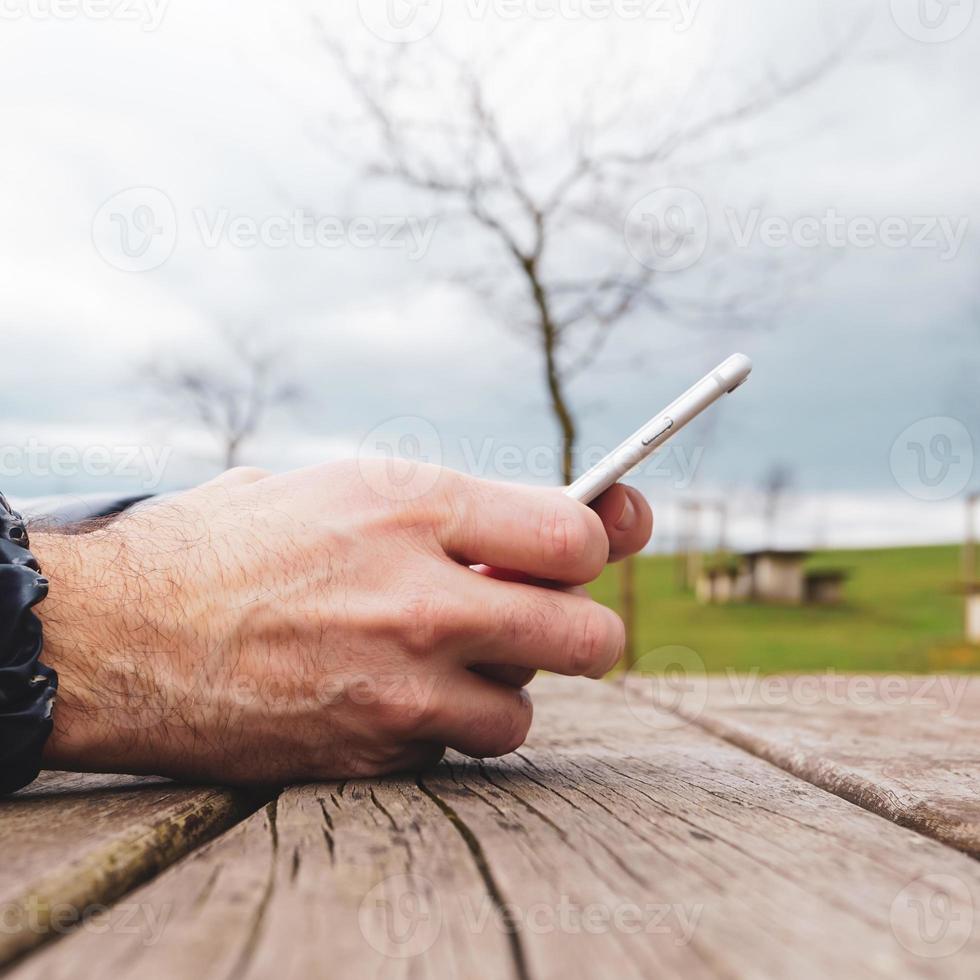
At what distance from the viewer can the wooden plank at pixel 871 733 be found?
26.3 inches

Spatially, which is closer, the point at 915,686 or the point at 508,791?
the point at 508,791

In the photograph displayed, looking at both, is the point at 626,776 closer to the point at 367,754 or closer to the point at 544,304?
the point at 367,754

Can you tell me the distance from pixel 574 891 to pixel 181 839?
0.85ft

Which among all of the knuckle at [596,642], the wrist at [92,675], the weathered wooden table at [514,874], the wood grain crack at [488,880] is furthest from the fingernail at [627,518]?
the wrist at [92,675]

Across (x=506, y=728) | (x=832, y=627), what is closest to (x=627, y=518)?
(x=506, y=728)

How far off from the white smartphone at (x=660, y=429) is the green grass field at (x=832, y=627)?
8.24 metres

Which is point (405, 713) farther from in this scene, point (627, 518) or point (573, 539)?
point (627, 518)

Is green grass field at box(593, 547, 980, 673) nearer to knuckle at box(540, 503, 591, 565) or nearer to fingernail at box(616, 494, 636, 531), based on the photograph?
fingernail at box(616, 494, 636, 531)

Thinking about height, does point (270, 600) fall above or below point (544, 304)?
below

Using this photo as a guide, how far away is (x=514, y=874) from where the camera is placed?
18.2 inches

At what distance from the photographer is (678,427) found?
0.94 m

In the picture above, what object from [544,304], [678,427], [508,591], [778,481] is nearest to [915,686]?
[678,427]

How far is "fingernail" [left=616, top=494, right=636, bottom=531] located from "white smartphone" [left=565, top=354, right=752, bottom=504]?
3 cm

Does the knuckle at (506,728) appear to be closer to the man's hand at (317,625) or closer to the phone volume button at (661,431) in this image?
the man's hand at (317,625)
